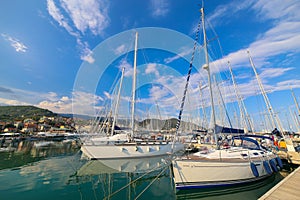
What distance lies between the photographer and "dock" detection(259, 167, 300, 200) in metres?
4.59

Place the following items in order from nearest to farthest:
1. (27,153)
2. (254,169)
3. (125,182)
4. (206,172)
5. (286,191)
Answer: (286,191), (206,172), (254,169), (125,182), (27,153)

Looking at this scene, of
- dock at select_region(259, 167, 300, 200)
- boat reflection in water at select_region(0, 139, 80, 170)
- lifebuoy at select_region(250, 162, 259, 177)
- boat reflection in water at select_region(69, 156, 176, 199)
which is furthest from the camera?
boat reflection in water at select_region(0, 139, 80, 170)

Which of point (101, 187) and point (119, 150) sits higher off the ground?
point (119, 150)

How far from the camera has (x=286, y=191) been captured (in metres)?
Result: 5.04

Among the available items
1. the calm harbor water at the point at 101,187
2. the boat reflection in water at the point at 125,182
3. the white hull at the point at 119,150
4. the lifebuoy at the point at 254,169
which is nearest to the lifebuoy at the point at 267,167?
the calm harbor water at the point at 101,187

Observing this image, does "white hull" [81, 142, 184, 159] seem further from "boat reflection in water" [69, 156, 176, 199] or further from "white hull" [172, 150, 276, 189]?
"white hull" [172, 150, 276, 189]

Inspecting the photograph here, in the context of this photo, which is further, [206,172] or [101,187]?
[101,187]

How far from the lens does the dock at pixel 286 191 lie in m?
4.59

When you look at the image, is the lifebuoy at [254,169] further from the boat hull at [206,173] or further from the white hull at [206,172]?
the boat hull at [206,173]

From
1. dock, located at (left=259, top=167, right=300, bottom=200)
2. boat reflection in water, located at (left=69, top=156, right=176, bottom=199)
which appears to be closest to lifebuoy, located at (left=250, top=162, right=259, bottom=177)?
dock, located at (left=259, top=167, right=300, bottom=200)

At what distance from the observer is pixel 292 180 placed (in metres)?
6.06

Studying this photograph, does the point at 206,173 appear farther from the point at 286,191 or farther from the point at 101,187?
the point at 101,187

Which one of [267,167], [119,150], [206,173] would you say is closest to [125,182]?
[206,173]

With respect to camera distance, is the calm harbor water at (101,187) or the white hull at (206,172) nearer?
the calm harbor water at (101,187)
